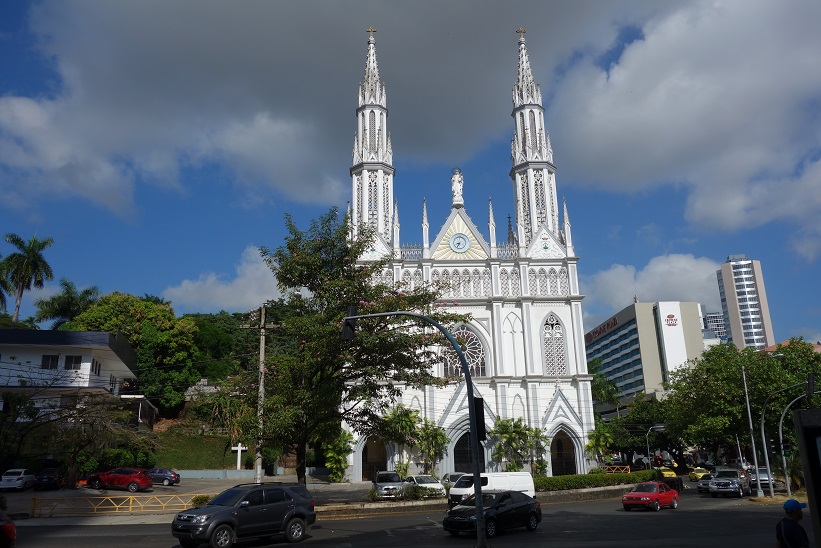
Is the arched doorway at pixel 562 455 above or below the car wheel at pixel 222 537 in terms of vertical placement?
above

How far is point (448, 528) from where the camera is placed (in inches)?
675

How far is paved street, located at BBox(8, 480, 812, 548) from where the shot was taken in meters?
15.6

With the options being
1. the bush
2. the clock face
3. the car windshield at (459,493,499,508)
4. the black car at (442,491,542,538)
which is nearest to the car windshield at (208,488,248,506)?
the black car at (442,491,542,538)

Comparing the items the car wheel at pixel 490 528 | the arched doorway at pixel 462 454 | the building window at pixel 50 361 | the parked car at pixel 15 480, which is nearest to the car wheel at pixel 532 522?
the car wheel at pixel 490 528

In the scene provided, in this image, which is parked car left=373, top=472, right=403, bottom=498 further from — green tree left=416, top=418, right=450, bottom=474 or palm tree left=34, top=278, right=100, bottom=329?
palm tree left=34, top=278, right=100, bottom=329

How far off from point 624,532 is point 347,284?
12614 millimetres

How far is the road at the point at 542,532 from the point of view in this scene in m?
15.5

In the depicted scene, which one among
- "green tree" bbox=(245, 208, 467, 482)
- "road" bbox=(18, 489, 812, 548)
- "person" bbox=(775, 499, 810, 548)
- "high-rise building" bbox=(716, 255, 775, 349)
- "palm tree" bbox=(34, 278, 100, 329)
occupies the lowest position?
"road" bbox=(18, 489, 812, 548)

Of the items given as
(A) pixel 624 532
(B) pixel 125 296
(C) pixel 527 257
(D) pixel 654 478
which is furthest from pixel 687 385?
(B) pixel 125 296

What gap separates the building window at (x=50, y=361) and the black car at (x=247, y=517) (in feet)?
96.4

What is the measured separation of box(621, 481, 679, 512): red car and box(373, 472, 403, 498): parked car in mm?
9433

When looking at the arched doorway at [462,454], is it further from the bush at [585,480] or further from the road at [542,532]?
the road at [542,532]

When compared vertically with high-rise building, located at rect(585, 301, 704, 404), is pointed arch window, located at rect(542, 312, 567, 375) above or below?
below

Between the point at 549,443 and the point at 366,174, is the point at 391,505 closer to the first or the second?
the point at 549,443
